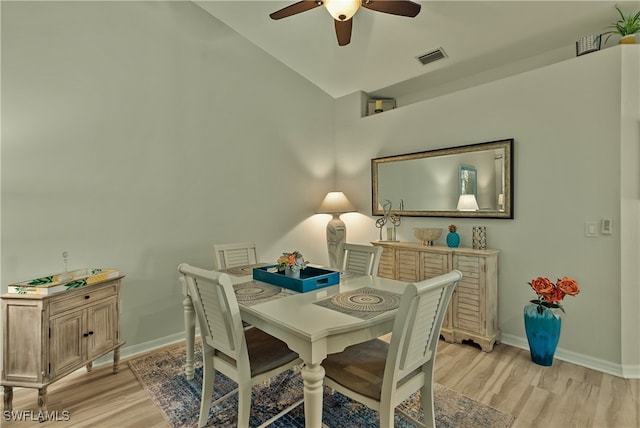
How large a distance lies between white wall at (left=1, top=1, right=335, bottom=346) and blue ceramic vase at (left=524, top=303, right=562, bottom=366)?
101 inches

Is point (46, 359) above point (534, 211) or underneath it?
underneath

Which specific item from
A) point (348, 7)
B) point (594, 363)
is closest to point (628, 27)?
point (348, 7)

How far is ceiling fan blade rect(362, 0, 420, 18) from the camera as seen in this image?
210 centimetres

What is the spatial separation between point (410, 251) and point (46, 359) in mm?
2964

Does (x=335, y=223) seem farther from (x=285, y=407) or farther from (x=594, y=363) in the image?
(x=594, y=363)

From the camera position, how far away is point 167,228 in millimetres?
2947

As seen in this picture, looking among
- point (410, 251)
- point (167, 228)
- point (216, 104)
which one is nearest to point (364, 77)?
point (216, 104)

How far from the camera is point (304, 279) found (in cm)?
195

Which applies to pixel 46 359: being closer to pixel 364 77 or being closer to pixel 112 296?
pixel 112 296

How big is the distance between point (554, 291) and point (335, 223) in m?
2.28

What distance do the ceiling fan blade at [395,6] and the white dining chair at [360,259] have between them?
1700 mm

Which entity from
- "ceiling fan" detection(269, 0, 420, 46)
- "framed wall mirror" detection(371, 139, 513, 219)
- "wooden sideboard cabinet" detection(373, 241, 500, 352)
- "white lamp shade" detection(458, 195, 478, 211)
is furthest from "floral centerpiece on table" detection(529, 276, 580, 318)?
"ceiling fan" detection(269, 0, 420, 46)

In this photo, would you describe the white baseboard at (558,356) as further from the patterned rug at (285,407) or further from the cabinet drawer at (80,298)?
the cabinet drawer at (80,298)

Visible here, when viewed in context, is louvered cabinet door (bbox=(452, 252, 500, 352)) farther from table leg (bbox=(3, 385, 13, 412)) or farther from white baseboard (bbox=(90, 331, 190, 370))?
table leg (bbox=(3, 385, 13, 412))
